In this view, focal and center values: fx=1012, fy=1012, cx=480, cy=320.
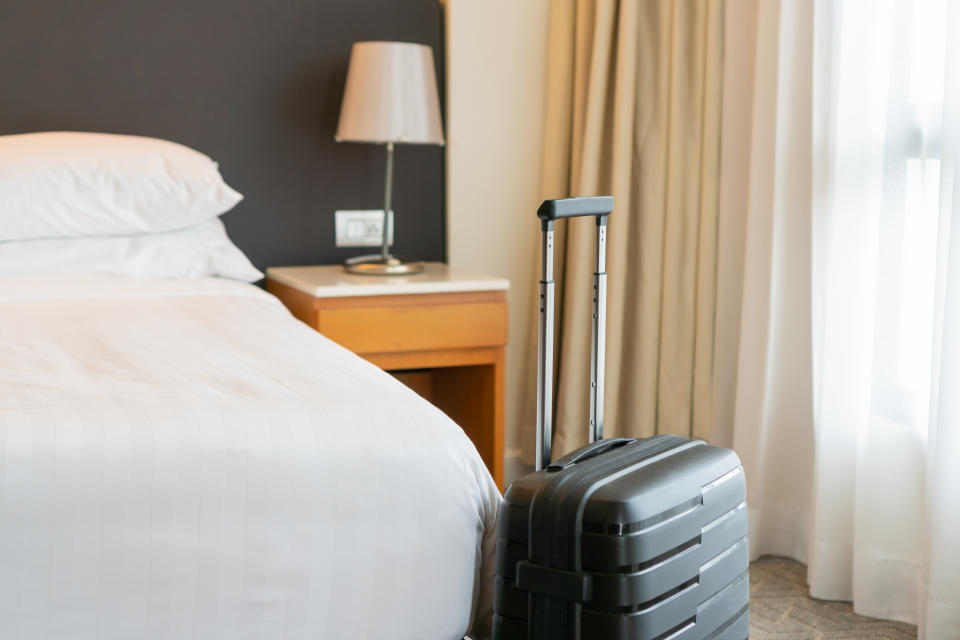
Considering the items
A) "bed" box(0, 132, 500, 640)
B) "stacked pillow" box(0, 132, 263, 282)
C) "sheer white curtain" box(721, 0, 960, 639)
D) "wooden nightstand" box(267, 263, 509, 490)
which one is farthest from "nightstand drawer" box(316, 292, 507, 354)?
"bed" box(0, 132, 500, 640)

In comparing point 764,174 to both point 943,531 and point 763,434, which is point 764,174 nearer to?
point 763,434

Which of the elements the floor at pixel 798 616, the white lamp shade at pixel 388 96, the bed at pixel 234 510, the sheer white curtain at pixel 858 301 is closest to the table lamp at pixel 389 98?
the white lamp shade at pixel 388 96

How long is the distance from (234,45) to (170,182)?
1.82 feet

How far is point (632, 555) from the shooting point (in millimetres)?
1169

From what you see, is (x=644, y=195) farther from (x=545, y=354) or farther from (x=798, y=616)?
(x=545, y=354)

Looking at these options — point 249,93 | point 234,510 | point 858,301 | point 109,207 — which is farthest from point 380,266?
point 234,510

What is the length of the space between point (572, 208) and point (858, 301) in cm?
104

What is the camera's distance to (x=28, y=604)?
3.47 ft

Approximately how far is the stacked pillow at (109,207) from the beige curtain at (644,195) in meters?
0.96

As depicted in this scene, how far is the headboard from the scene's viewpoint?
103 inches

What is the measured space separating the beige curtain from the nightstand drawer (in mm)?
305

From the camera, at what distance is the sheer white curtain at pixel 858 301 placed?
193 cm

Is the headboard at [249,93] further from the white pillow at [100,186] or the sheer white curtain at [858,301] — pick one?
the sheer white curtain at [858,301]

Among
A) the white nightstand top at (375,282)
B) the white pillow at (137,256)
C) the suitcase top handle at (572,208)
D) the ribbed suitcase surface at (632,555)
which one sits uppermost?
the suitcase top handle at (572,208)
